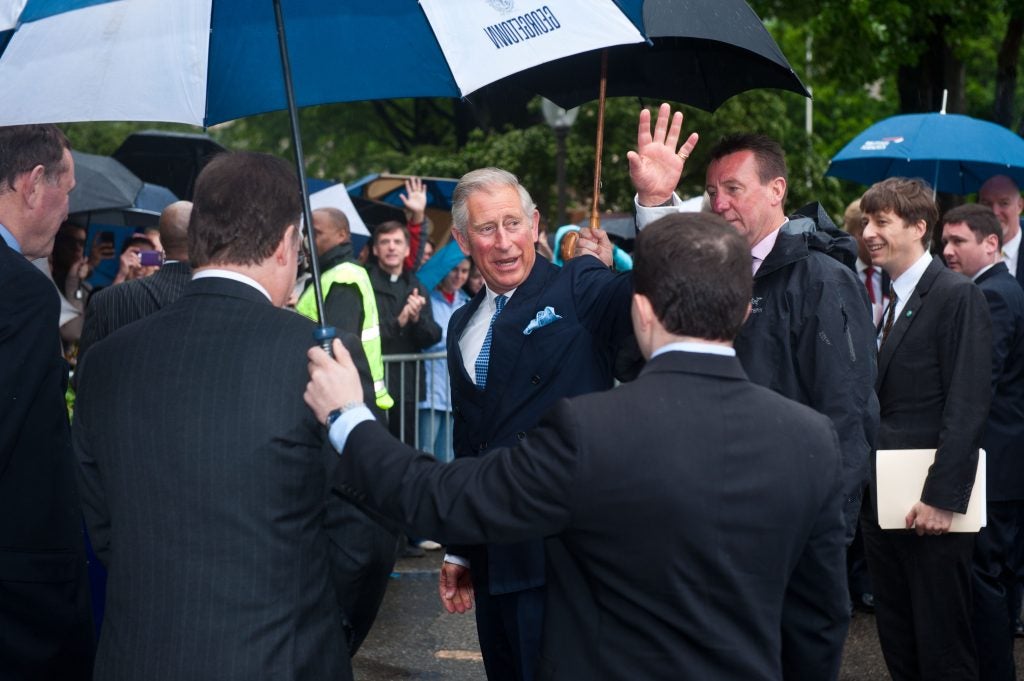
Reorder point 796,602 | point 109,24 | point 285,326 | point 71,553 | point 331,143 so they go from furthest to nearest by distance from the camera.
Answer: point 331,143, point 71,553, point 109,24, point 796,602, point 285,326

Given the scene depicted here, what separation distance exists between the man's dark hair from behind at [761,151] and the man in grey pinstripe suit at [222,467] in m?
1.91

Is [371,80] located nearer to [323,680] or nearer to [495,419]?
[495,419]

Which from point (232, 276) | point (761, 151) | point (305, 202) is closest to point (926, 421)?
point (761, 151)

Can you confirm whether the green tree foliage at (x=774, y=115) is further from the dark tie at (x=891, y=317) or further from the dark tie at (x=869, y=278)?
the dark tie at (x=869, y=278)

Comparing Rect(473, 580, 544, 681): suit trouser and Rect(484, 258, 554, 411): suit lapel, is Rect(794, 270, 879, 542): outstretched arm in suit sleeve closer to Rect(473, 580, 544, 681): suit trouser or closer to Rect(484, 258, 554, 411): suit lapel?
Rect(484, 258, 554, 411): suit lapel

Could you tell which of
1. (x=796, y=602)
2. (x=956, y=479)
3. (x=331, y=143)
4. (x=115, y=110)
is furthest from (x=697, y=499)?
(x=331, y=143)

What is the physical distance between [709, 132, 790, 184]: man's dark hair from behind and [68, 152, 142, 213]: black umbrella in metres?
5.81

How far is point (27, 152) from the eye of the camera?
3.90 metres

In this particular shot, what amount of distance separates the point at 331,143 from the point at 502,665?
109ft

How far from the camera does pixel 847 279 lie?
4.26m

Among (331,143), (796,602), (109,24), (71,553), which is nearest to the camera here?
(796,602)

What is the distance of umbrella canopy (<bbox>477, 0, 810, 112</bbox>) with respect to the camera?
3604 mm

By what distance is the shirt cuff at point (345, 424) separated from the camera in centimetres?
278

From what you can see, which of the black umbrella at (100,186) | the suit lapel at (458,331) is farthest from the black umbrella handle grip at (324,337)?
the black umbrella at (100,186)
